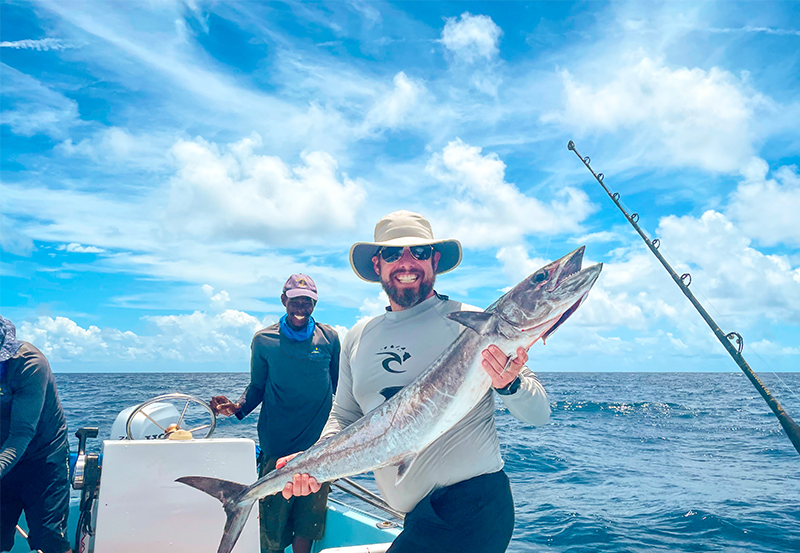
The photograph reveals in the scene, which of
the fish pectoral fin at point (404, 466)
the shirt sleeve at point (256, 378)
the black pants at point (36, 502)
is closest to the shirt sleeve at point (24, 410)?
the black pants at point (36, 502)

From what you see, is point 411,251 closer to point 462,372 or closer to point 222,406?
point 462,372

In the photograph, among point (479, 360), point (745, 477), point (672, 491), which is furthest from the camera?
point (745, 477)

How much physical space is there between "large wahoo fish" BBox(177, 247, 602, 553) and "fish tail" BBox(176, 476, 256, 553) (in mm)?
817

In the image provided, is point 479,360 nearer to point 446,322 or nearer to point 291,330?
point 446,322

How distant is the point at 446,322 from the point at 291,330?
8.11 feet

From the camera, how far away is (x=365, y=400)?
2758 mm

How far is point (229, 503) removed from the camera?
118 inches

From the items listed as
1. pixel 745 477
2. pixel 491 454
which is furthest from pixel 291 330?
pixel 745 477

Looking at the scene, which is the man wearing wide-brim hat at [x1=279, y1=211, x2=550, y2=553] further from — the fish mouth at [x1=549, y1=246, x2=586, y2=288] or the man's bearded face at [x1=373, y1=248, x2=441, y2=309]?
the fish mouth at [x1=549, y1=246, x2=586, y2=288]

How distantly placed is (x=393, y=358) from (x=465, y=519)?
32.6 inches

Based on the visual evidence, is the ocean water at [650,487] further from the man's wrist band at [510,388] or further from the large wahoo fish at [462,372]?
the man's wrist band at [510,388]

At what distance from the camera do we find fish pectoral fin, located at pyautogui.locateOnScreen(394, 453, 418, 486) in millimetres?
2343

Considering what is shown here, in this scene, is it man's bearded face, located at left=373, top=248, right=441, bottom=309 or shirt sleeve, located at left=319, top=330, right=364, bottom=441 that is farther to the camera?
shirt sleeve, located at left=319, top=330, right=364, bottom=441

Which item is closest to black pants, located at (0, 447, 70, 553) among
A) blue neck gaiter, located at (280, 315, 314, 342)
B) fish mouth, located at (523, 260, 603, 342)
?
blue neck gaiter, located at (280, 315, 314, 342)
